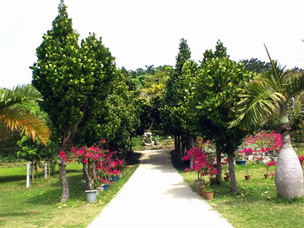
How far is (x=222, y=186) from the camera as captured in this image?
12375mm

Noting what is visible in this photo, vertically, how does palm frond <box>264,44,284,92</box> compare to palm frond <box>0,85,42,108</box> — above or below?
above

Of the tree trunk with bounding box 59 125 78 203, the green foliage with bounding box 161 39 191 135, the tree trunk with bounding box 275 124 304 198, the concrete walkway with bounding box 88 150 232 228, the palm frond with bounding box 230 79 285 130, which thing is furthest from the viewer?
the green foliage with bounding box 161 39 191 135

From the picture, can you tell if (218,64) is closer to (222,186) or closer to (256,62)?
(222,186)

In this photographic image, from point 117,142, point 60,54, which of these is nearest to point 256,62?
point 117,142

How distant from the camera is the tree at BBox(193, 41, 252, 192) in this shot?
9.69m

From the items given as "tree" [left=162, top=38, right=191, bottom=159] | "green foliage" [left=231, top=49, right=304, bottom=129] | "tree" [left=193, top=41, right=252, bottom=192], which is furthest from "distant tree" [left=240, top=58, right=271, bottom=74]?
"green foliage" [left=231, top=49, right=304, bottom=129]

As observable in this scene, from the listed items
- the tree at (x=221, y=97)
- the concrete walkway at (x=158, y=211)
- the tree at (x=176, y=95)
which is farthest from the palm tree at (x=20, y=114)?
the tree at (x=176, y=95)

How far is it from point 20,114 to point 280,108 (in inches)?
274

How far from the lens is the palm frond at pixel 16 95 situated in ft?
24.1

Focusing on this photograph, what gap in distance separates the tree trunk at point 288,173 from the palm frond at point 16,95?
6.66 metres

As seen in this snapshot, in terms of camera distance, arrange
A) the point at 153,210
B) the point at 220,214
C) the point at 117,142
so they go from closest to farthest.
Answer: the point at 220,214 < the point at 153,210 < the point at 117,142

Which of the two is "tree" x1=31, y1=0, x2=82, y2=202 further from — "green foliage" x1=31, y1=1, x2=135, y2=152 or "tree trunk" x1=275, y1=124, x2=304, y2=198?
"tree trunk" x1=275, y1=124, x2=304, y2=198

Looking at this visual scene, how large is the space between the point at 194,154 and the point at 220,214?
4.44 m

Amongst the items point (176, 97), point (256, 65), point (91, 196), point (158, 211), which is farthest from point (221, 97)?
point (256, 65)
